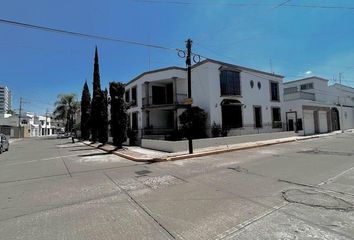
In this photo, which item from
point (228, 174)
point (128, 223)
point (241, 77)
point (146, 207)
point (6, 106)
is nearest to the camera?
point (128, 223)

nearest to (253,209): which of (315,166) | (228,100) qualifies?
(315,166)

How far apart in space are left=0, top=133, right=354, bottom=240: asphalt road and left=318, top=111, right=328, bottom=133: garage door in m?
27.5

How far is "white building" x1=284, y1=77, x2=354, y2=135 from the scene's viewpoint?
29095 millimetres

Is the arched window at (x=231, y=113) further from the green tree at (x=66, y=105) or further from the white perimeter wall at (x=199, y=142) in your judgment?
the green tree at (x=66, y=105)

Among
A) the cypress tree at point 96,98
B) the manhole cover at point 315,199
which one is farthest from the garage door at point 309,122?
the manhole cover at point 315,199

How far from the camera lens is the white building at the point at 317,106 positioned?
29.1 m

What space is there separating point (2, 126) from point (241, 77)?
60612mm

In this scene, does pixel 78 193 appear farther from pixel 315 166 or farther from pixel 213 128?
pixel 213 128

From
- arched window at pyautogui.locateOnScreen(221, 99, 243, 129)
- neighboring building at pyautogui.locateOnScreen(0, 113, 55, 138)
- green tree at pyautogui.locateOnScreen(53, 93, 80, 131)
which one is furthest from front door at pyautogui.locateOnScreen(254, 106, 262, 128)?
neighboring building at pyautogui.locateOnScreen(0, 113, 55, 138)

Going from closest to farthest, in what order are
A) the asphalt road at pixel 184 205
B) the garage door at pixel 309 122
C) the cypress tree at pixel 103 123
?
the asphalt road at pixel 184 205 → the cypress tree at pixel 103 123 → the garage door at pixel 309 122

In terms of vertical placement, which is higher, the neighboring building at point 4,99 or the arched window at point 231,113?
the neighboring building at point 4,99

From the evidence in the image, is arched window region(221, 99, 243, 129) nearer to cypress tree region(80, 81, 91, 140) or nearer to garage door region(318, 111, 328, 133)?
garage door region(318, 111, 328, 133)

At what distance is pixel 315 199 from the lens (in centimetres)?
540

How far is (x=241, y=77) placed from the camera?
24.8m
